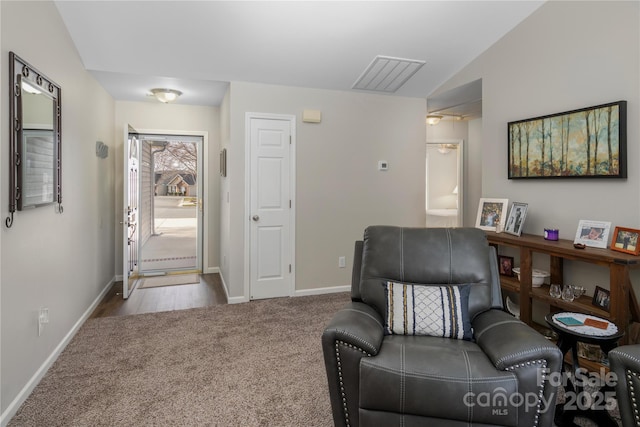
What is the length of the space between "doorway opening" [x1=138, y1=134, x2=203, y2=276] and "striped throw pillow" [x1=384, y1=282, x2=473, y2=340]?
12.6 feet

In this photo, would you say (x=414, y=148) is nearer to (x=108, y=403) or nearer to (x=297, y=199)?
(x=297, y=199)

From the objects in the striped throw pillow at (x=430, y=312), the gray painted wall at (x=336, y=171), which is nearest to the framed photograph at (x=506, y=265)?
the gray painted wall at (x=336, y=171)

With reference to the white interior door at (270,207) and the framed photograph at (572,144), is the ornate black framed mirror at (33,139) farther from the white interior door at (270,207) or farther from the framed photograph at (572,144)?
the framed photograph at (572,144)

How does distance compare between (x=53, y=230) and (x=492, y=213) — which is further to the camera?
(x=492, y=213)

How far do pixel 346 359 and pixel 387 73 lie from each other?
3.06m

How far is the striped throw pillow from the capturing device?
176 cm

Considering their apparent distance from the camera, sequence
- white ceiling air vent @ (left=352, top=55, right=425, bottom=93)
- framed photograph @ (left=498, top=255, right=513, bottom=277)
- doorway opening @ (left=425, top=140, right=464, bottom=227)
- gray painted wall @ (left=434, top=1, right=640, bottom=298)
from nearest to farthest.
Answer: gray painted wall @ (left=434, top=1, right=640, bottom=298) → framed photograph @ (left=498, top=255, right=513, bottom=277) → white ceiling air vent @ (left=352, top=55, right=425, bottom=93) → doorway opening @ (left=425, top=140, right=464, bottom=227)

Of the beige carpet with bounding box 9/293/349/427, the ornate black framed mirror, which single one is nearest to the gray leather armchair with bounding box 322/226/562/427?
the beige carpet with bounding box 9/293/349/427

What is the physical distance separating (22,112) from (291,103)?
2.43 meters

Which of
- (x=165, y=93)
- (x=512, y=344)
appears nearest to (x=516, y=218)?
(x=512, y=344)

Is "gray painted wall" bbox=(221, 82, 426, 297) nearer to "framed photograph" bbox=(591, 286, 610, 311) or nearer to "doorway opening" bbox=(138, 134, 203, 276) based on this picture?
"doorway opening" bbox=(138, 134, 203, 276)

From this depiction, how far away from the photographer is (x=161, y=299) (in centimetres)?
386

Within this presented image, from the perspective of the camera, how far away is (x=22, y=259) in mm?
1982

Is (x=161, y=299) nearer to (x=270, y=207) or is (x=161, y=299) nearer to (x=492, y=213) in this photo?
(x=270, y=207)
